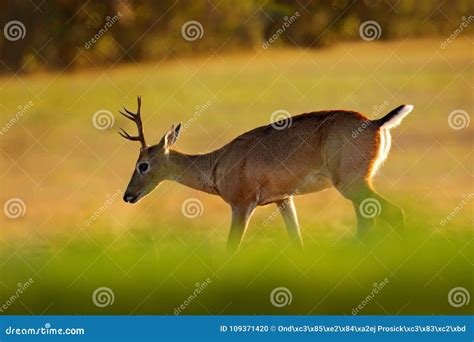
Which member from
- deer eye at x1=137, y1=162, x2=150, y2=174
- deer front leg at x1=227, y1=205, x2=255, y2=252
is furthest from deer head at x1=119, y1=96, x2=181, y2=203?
deer front leg at x1=227, y1=205, x2=255, y2=252

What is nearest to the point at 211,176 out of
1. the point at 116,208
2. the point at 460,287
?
the point at 116,208

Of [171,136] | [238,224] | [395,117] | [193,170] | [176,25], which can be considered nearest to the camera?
[395,117]

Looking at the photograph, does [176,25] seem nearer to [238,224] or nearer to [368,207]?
[238,224]

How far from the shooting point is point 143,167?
48.8ft

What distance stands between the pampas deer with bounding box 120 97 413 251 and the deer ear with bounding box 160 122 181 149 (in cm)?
1

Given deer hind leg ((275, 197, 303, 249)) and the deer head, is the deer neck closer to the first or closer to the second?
the deer head

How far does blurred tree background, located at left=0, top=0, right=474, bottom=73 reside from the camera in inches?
698

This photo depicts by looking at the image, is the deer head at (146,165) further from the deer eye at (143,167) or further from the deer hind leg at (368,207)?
the deer hind leg at (368,207)

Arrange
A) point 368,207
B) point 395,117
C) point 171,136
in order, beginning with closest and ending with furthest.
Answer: point 368,207 → point 395,117 → point 171,136

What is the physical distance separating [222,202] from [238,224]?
1451 mm

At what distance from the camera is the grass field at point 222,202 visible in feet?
36.9

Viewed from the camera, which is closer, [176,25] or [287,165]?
[287,165]

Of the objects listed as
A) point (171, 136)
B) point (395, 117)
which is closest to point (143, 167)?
point (171, 136)

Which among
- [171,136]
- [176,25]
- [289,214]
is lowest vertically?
[171,136]
